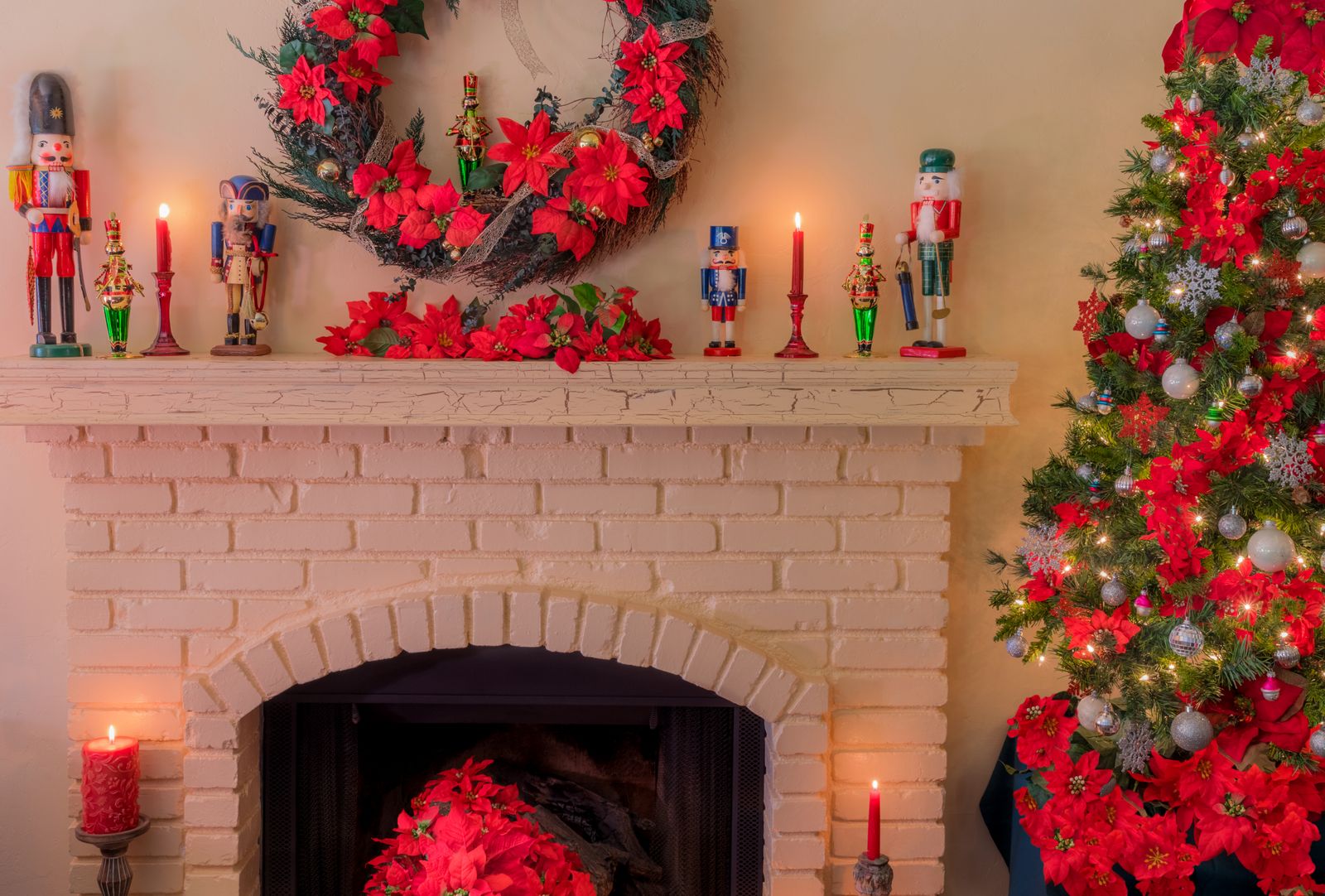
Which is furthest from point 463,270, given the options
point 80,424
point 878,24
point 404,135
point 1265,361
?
point 1265,361

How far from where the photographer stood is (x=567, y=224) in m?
2.06

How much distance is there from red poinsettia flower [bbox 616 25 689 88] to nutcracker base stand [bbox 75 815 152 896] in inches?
65.2

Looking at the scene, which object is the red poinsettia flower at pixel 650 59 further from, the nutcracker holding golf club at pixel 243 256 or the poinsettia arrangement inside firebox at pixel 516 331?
the nutcracker holding golf club at pixel 243 256

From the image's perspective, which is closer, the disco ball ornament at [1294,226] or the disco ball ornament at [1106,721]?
the disco ball ornament at [1294,226]

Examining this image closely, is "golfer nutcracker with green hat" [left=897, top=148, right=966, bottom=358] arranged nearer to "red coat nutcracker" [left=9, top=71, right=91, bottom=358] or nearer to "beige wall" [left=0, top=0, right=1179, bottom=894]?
"beige wall" [left=0, top=0, right=1179, bottom=894]

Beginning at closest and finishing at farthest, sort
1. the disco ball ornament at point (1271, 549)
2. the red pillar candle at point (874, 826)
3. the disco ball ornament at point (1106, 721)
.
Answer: the disco ball ornament at point (1271, 549)
the disco ball ornament at point (1106, 721)
the red pillar candle at point (874, 826)

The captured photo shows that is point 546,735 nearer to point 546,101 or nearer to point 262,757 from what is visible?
point 262,757

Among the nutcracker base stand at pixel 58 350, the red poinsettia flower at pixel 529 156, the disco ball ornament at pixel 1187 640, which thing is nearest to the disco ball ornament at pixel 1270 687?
the disco ball ornament at pixel 1187 640

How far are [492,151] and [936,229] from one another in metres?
0.82

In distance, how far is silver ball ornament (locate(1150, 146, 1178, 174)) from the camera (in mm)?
1847

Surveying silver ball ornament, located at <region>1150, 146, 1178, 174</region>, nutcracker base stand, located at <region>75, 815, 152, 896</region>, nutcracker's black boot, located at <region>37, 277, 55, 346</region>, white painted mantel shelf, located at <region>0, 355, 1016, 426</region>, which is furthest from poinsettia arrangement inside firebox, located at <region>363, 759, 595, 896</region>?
silver ball ornament, located at <region>1150, 146, 1178, 174</region>

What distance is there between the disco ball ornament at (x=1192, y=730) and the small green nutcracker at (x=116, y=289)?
191 cm

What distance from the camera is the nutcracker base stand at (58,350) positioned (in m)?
2.05

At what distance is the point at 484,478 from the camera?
2137 mm
